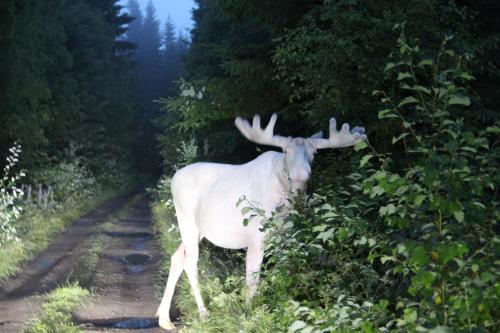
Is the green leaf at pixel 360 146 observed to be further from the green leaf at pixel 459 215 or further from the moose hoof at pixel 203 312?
the moose hoof at pixel 203 312

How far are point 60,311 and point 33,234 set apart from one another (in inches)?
216

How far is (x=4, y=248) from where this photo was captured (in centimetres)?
884

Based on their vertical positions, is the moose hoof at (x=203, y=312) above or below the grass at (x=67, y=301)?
above

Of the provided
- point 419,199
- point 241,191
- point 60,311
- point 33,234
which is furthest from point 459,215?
point 33,234

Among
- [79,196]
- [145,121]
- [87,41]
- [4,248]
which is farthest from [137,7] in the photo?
[4,248]

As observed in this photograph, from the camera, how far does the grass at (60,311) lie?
5374 mm

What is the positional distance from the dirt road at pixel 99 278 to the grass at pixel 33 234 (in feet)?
0.60

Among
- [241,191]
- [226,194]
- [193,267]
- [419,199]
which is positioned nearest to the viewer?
[419,199]

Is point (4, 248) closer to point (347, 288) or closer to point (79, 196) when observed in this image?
point (347, 288)

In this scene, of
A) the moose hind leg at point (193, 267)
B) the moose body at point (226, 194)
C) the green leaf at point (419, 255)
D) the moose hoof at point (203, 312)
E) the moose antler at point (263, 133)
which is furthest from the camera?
the moose hind leg at point (193, 267)

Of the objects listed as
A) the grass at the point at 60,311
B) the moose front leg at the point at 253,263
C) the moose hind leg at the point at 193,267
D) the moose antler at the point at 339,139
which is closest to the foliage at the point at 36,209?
the grass at the point at 60,311

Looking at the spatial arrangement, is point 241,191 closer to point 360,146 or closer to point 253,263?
point 253,263

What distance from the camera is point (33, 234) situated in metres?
11.0

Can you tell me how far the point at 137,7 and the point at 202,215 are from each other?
12870 centimetres
